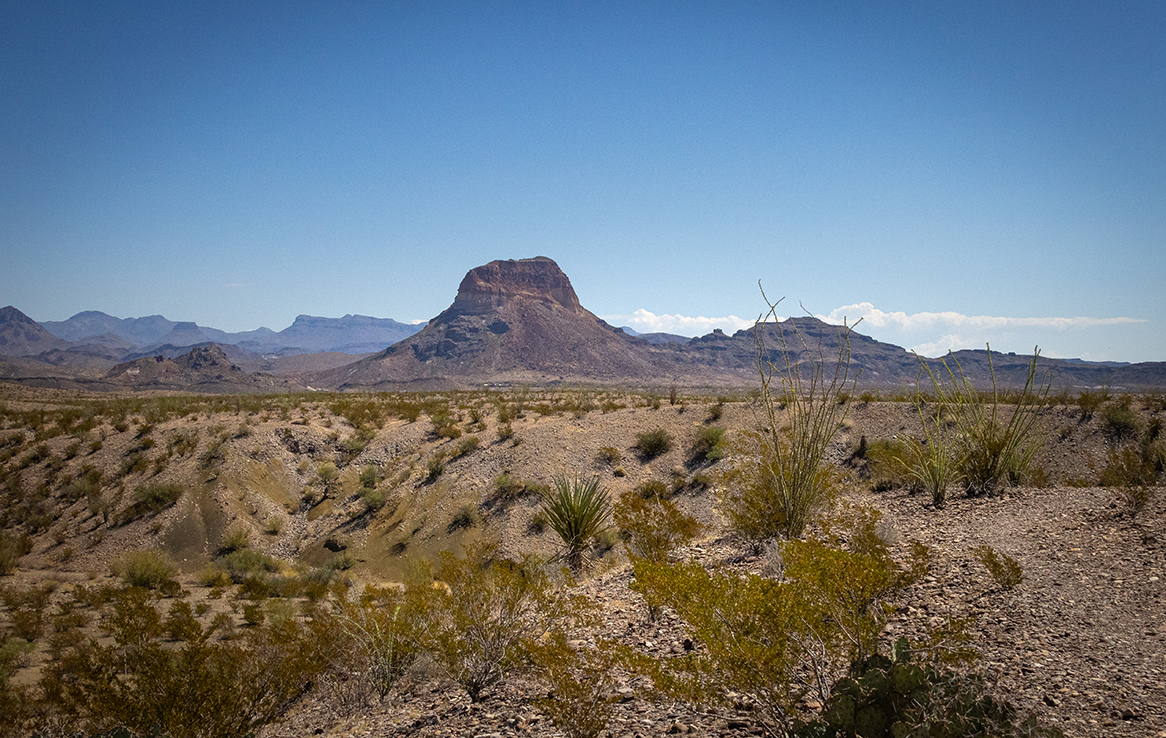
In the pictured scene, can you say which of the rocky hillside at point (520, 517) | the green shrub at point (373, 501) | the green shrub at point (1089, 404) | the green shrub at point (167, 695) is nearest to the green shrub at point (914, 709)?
the rocky hillside at point (520, 517)

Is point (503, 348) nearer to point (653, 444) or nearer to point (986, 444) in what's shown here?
point (653, 444)

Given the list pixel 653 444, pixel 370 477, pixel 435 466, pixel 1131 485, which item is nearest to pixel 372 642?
pixel 1131 485

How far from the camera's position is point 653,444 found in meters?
19.4

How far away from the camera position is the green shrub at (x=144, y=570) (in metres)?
12.1

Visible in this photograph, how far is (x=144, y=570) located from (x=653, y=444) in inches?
585

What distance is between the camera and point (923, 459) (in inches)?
343

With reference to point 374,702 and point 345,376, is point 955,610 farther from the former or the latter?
point 345,376

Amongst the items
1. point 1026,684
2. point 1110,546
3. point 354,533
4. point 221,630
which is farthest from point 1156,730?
point 354,533

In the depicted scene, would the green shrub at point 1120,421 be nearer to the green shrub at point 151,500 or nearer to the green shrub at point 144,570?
the green shrub at point 144,570

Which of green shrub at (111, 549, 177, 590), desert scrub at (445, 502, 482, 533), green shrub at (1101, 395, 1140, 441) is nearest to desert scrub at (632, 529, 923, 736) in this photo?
desert scrub at (445, 502, 482, 533)

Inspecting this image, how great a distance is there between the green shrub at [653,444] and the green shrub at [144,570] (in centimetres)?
1414

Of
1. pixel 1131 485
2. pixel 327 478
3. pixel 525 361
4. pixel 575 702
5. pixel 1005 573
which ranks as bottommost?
pixel 327 478

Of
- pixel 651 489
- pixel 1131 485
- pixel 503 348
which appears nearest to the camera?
pixel 1131 485

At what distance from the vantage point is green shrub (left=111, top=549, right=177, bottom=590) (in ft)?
39.8
